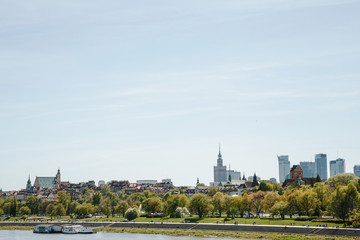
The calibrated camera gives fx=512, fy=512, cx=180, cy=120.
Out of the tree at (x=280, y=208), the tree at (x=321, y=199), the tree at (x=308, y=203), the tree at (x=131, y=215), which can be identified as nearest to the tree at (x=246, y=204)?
the tree at (x=280, y=208)

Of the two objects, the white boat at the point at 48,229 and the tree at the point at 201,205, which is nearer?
the white boat at the point at 48,229

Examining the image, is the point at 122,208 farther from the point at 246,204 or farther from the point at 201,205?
the point at 246,204

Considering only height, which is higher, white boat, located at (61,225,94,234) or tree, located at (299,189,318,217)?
tree, located at (299,189,318,217)

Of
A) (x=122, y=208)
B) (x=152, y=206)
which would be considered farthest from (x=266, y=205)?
(x=122, y=208)

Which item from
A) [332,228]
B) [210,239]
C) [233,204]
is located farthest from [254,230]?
[233,204]

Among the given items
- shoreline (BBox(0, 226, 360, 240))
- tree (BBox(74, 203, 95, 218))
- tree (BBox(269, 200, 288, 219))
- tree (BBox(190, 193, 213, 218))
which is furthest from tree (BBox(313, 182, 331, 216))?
tree (BBox(74, 203, 95, 218))

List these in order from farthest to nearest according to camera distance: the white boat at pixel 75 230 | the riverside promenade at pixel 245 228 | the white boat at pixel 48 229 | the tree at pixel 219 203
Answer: the tree at pixel 219 203, the white boat at pixel 48 229, the white boat at pixel 75 230, the riverside promenade at pixel 245 228

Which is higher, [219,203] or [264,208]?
[219,203]

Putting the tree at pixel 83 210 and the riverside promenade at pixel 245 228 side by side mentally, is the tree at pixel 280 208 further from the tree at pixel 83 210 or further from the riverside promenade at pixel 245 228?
the tree at pixel 83 210

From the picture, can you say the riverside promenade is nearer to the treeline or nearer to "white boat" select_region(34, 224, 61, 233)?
the treeline

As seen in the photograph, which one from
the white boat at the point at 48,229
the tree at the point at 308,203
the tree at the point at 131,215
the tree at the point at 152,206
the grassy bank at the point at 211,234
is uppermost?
the tree at the point at 308,203

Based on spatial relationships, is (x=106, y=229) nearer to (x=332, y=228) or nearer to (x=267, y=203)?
(x=267, y=203)

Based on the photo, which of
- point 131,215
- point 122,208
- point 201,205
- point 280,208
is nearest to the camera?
point 280,208

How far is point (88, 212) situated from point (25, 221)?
22345mm
